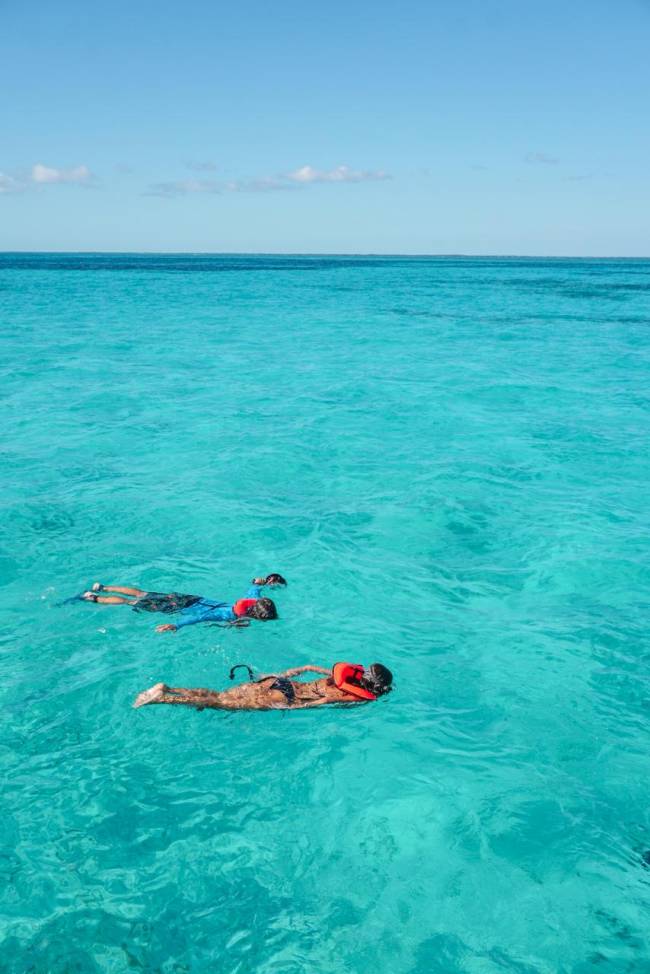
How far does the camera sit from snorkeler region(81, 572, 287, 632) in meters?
10.8

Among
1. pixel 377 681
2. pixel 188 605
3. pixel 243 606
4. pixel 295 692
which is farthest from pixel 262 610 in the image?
pixel 377 681

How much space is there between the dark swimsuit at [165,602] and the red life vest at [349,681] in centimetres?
320

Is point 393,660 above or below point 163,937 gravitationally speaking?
above

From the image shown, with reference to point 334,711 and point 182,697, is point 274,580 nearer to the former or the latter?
point 334,711

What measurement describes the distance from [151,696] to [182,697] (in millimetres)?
407

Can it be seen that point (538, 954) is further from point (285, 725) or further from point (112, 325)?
point (112, 325)

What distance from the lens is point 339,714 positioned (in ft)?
31.0

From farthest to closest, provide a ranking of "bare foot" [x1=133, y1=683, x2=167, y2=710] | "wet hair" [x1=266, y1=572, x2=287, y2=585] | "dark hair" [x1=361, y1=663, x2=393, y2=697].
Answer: "wet hair" [x1=266, y1=572, x2=287, y2=585] < "dark hair" [x1=361, y1=663, x2=393, y2=697] < "bare foot" [x1=133, y1=683, x2=167, y2=710]

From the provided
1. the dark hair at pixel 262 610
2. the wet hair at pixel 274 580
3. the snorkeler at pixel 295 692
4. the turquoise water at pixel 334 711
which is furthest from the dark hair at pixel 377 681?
the wet hair at pixel 274 580

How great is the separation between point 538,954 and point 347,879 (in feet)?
6.45

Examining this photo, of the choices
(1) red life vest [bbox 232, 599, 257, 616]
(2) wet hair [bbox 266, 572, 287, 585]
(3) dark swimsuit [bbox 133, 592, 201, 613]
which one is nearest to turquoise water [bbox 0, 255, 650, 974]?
(2) wet hair [bbox 266, 572, 287, 585]

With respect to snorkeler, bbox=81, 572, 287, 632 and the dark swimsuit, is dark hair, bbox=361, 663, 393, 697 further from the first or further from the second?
the dark swimsuit

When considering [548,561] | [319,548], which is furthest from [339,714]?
[548,561]

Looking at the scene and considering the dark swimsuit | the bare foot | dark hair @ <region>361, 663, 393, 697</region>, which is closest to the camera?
the bare foot
